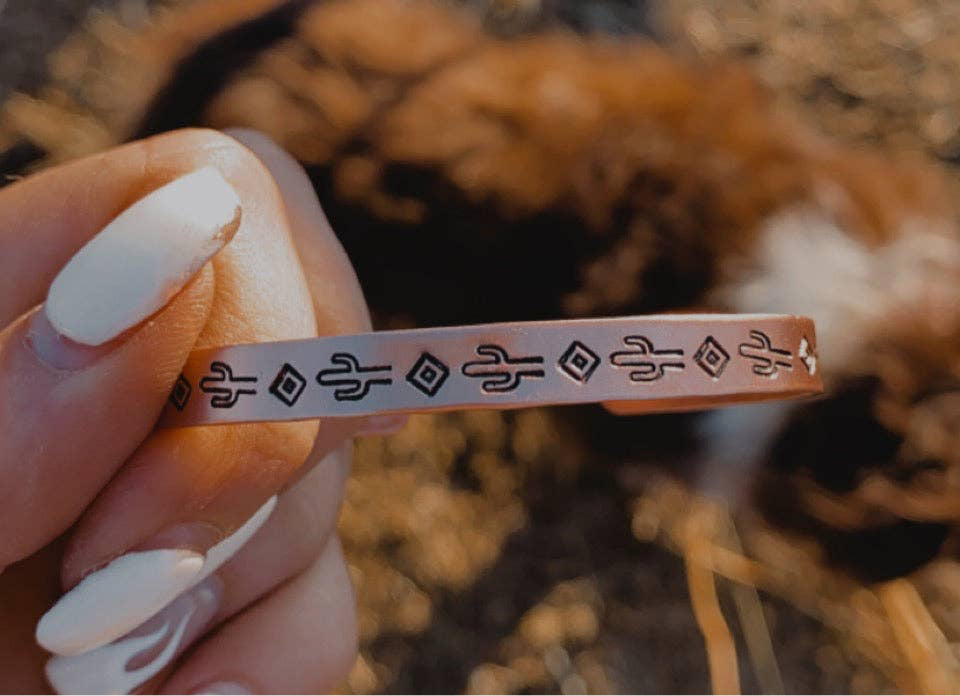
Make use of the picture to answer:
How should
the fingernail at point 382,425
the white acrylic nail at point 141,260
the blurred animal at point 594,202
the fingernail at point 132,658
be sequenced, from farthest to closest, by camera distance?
1. the blurred animal at point 594,202
2. the fingernail at point 382,425
3. the fingernail at point 132,658
4. the white acrylic nail at point 141,260

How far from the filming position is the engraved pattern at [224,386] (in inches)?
18.9

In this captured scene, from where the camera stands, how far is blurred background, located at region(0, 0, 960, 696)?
1.01 metres

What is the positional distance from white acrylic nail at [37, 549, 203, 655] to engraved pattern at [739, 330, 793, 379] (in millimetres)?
327

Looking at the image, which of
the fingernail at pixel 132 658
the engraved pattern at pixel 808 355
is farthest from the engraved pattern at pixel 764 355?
the fingernail at pixel 132 658

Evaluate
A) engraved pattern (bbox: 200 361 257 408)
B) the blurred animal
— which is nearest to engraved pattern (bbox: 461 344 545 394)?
engraved pattern (bbox: 200 361 257 408)

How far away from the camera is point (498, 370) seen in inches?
18.1

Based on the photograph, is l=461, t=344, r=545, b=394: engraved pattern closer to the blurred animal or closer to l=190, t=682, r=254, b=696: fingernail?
l=190, t=682, r=254, b=696: fingernail

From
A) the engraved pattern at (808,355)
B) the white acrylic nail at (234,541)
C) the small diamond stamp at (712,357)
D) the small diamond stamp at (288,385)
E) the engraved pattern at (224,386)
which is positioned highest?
the small diamond stamp at (288,385)

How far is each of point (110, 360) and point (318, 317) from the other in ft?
0.71

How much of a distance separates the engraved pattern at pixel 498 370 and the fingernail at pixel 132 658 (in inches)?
11.8

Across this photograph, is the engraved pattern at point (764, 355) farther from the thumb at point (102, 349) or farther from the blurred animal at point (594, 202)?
the blurred animal at point (594, 202)

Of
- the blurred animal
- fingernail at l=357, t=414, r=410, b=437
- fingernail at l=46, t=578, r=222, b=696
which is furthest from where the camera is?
the blurred animal

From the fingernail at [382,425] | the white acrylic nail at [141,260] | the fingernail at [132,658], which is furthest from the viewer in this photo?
the fingernail at [382,425]

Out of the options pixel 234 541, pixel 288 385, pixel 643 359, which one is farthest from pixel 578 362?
pixel 234 541
